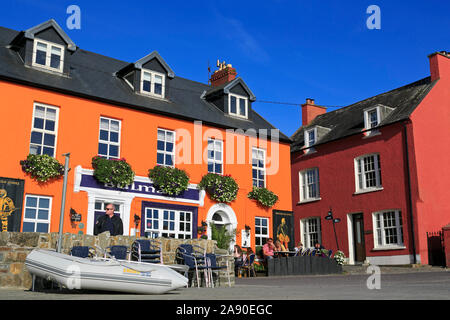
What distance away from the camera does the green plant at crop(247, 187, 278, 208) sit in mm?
20438

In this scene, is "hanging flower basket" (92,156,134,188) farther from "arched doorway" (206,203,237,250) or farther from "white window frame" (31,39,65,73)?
"arched doorway" (206,203,237,250)

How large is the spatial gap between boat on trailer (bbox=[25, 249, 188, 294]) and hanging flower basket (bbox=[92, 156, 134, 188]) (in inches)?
321

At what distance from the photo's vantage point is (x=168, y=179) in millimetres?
17672

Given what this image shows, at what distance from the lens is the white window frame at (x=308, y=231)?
83.4ft

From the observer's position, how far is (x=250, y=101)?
2264 centimetres

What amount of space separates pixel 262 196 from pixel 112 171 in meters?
6.93

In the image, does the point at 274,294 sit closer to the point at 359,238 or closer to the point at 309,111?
the point at 359,238

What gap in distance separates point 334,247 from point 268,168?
6.08 m

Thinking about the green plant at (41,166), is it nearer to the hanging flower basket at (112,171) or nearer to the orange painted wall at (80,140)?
the orange painted wall at (80,140)

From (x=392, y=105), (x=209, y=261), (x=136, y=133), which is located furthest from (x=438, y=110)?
(x=209, y=261)

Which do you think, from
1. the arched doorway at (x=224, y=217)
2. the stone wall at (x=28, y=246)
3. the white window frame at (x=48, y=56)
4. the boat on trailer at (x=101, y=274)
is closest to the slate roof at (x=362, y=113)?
the arched doorway at (x=224, y=217)

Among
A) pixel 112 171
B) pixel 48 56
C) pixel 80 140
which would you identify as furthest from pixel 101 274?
pixel 48 56

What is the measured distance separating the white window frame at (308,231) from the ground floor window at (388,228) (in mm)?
3697
